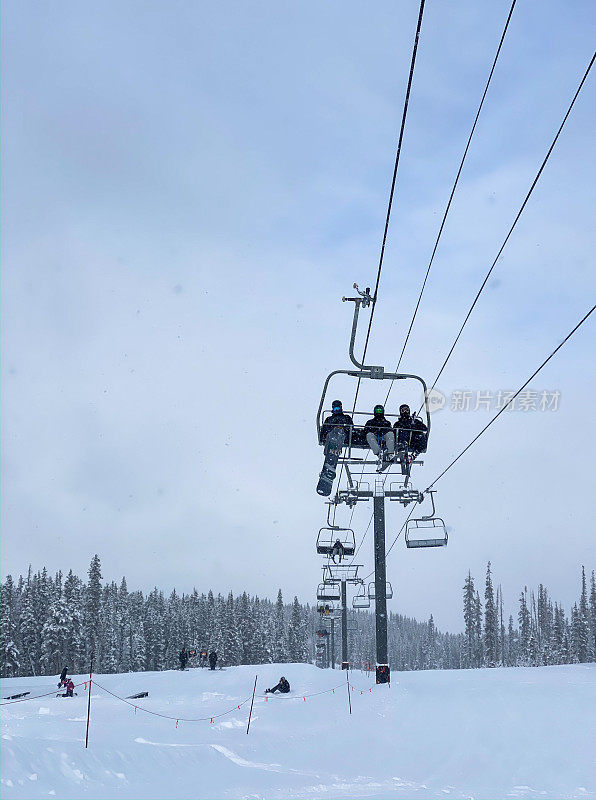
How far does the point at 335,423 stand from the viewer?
42.5 ft

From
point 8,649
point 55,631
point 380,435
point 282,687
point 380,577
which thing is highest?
point 380,435

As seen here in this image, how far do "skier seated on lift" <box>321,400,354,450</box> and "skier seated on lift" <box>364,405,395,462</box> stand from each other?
385mm

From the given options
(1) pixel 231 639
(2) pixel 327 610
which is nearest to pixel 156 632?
(1) pixel 231 639

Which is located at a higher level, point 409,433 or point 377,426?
point 377,426

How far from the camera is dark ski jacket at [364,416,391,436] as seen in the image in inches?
511

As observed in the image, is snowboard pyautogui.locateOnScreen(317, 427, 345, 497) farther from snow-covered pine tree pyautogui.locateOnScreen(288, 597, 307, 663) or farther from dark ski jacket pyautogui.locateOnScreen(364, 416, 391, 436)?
snow-covered pine tree pyautogui.locateOnScreen(288, 597, 307, 663)

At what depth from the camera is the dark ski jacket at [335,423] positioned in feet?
42.2

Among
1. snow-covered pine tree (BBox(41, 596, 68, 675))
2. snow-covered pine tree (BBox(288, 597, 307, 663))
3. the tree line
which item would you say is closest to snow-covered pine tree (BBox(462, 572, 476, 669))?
the tree line

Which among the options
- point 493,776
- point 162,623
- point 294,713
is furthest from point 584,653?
point 493,776

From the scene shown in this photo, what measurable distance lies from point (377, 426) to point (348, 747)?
624 centimetres

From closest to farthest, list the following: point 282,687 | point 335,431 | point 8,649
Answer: point 335,431, point 282,687, point 8,649

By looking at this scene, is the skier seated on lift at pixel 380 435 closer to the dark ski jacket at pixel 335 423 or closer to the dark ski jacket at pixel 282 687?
the dark ski jacket at pixel 335 423

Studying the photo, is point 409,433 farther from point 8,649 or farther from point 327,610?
point 8,649

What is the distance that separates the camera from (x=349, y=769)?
11.0 m
